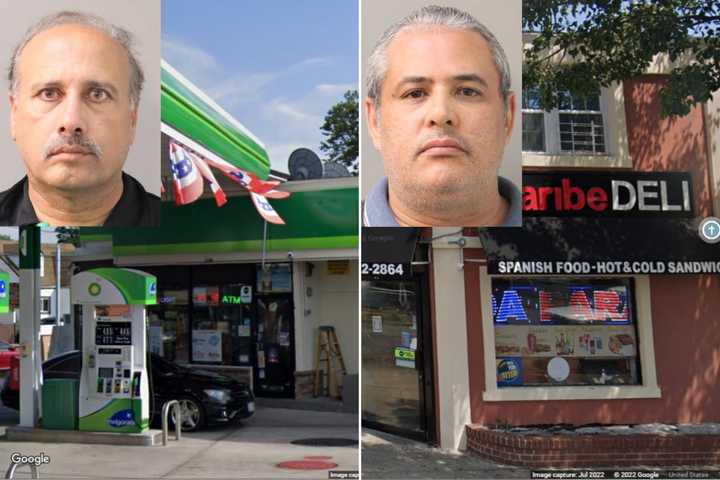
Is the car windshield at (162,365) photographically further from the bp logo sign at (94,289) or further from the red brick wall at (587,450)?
the red brick wall at (587,450)

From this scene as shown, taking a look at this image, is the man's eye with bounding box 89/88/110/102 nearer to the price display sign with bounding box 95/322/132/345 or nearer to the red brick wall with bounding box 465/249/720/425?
the price display sign with bounding box 95/322/132/345

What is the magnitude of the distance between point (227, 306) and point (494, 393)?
65.0 inches

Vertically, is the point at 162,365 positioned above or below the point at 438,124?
below

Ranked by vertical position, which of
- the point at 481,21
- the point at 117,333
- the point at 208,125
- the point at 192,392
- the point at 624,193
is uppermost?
the point at 481,21

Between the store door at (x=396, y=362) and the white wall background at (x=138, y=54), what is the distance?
145cm

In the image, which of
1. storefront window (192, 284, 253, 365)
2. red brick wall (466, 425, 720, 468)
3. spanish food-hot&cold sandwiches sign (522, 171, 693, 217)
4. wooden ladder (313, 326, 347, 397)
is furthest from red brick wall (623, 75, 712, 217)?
storefront window (192, 284, 253, 365)

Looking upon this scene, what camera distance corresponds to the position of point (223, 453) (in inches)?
165

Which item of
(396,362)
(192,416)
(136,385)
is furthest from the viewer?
(136,385)

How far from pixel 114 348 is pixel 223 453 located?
1138 mm

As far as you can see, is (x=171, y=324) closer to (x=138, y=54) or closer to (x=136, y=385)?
(x=136, y=385)

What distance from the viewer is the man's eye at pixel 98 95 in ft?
13.9

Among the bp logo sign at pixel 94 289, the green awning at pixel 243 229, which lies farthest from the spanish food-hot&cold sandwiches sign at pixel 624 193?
the bp logo sign at pixel 94 289

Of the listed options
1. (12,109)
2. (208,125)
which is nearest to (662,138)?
(208,125)

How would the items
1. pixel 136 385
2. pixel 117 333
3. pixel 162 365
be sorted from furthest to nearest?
1. pixel 117 333
2. pixel 136 385
3. pixel 162 365
